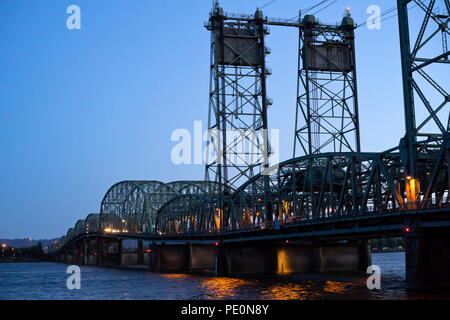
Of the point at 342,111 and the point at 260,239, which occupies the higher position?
the point at 342,111

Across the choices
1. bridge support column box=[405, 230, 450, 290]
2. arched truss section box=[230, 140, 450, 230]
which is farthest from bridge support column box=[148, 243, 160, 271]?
bridge support column box=[405, 230, 450, 290]

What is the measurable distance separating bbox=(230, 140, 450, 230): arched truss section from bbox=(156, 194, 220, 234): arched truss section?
4818 mm

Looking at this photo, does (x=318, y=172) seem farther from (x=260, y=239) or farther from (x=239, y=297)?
(x=239, y=297)

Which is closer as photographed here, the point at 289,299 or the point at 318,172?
the point at 289,299

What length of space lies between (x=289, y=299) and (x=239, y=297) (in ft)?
15.6

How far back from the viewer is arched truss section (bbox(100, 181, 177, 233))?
154 m

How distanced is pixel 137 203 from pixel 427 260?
4786 inches

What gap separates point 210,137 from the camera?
91312 mm

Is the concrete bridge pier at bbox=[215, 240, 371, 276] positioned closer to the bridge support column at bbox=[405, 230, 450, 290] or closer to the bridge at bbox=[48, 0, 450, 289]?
the bridge at bbox=[48, 0, 450, 289]

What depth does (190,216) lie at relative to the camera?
10919cm

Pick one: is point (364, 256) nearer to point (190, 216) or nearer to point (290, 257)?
point (290, 257)
